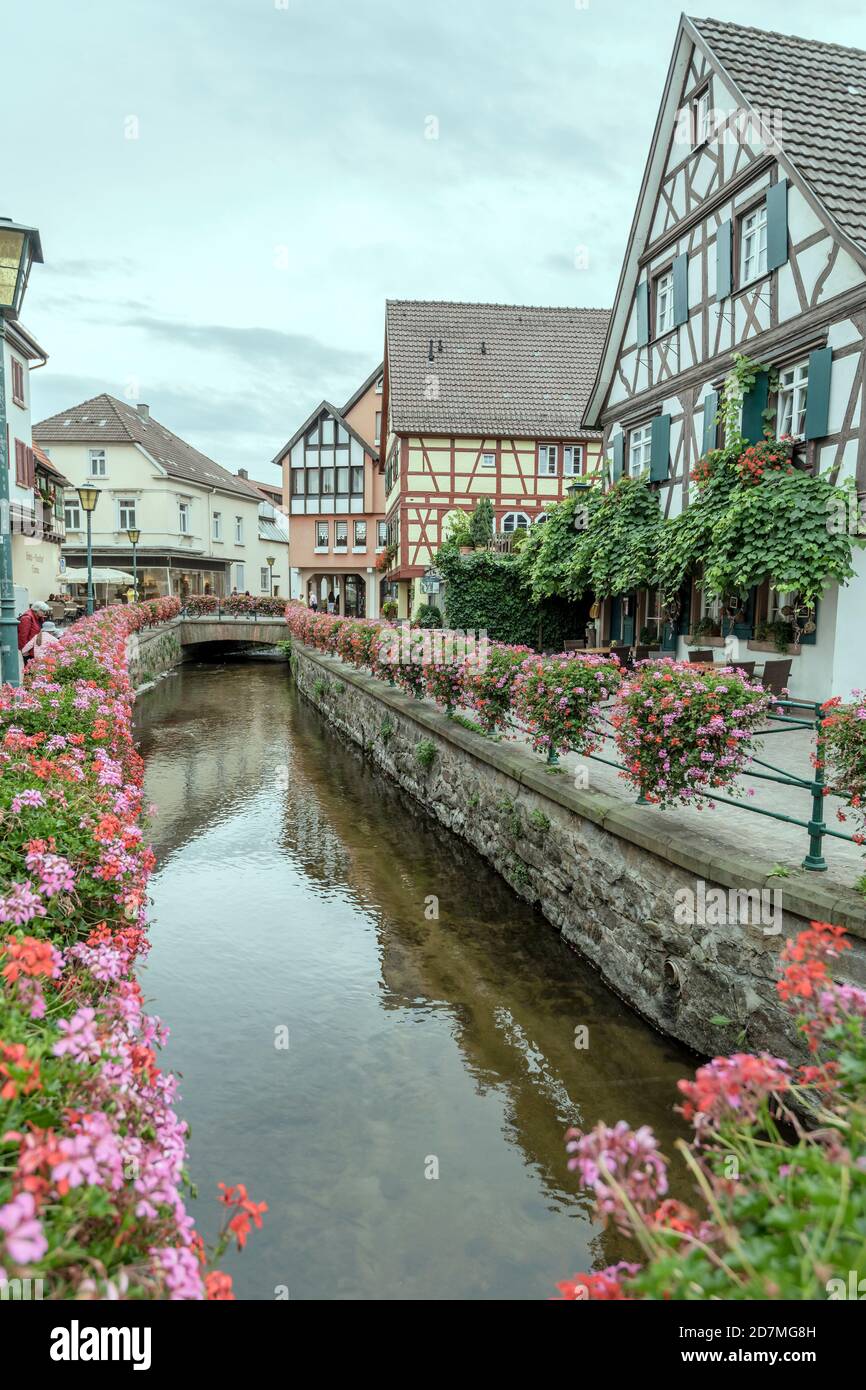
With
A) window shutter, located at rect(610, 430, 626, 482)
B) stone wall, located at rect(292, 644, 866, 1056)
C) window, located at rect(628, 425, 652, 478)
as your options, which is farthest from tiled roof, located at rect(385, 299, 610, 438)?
stone wall, located at rect(292, 644, 866, 1056)

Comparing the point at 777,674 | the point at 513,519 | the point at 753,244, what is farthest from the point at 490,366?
the point at 777,674

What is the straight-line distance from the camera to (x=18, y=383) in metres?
26.8

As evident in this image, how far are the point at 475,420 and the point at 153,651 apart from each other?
13.9 m

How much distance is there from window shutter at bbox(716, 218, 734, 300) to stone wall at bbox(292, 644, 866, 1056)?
885 cm

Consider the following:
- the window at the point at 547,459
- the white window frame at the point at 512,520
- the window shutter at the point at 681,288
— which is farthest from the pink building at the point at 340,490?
the window shutter at the point at 681,288

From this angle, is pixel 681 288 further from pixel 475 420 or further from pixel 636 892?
pixel 475 420

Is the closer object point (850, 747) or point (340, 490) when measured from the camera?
point (850, 747)

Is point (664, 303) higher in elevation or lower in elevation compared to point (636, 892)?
higher

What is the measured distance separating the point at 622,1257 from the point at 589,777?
4810 mm

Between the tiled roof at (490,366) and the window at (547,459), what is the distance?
25.1 inches

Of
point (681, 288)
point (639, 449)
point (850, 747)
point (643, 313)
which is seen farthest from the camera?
point (639, 449)

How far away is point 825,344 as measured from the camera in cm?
1237

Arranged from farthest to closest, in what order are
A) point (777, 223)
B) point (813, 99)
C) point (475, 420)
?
point (475, 420) → point (813, 99) → point (777, 223)

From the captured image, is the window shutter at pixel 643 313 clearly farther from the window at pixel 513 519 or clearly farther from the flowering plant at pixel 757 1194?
the flowering plant at pixel 757 1194
